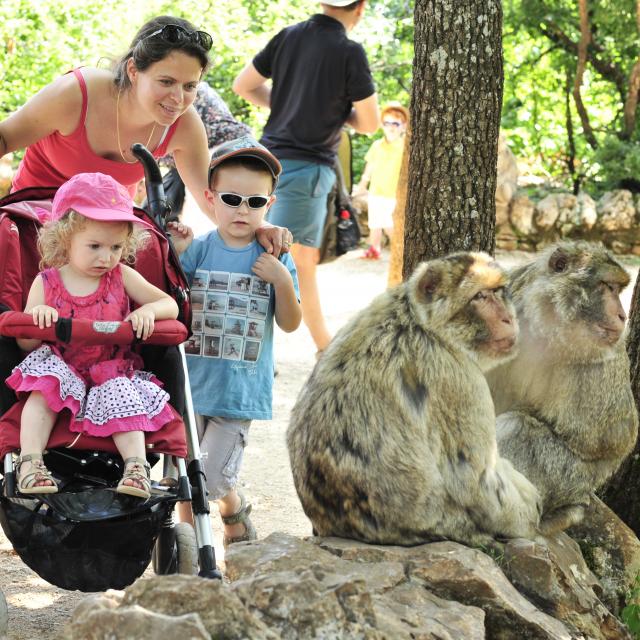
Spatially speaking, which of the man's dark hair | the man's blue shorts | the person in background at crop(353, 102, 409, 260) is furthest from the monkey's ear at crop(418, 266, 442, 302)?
the person in background at crop(353, 102, 409, 260)

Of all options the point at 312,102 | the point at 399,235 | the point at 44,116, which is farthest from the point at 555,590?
the point at 399,235

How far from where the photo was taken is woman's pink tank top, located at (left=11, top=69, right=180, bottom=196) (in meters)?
3.90

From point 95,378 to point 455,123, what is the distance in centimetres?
189

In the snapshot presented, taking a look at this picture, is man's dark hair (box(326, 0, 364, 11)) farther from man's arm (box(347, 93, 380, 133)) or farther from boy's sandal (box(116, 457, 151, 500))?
boy's sandal (box(116, 457, 151, 500))

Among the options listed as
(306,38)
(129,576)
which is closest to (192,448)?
(129,576)

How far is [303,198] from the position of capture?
6.27 meters

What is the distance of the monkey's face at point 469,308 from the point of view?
125 inches

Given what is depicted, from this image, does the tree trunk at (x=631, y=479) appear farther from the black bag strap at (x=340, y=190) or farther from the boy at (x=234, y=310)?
the black bag strap at (x=340, y=190)

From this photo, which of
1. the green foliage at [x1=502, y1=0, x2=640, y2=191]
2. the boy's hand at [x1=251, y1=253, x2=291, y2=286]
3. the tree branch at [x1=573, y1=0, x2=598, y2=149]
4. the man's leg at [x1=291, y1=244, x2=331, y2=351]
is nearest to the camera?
the boy's hand at [x1=251, y1=253, x2=291, y2=286]

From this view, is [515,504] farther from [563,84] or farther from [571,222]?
[563,84]

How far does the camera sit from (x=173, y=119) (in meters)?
3.88

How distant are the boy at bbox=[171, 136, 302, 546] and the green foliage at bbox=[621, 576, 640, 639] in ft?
4.88

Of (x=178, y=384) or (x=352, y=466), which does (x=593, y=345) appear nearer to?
(x=352, y=466)

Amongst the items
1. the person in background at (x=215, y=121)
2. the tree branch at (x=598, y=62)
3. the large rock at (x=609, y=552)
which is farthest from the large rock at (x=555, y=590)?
the tree branch at (x=598, y=62)
